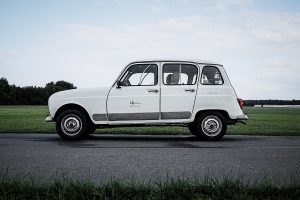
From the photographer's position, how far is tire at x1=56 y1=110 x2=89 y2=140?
9.28 metres

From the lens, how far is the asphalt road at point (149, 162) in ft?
15.4

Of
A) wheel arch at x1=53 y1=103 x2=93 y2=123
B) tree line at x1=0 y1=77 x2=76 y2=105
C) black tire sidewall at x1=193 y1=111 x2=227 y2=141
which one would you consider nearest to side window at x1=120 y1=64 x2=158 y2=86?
wheel arch at x1=53 y1=103 x2=93 y2=123

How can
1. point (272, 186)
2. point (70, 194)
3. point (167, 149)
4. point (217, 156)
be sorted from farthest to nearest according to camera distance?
point (167, 149) → point (217, 156) → point (272, 186) → point (70, 194)

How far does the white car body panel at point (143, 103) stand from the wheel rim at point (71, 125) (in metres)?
0.35

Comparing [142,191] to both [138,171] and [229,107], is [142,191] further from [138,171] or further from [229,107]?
[229,107]

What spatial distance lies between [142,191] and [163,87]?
19.7 ft

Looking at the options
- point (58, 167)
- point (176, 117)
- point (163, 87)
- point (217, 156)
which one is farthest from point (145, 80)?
point (58, 167)

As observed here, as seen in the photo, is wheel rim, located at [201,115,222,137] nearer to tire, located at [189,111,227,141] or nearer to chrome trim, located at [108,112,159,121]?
tire, located at [189,111,227,141]

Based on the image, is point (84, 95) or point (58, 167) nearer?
point (58, 167)

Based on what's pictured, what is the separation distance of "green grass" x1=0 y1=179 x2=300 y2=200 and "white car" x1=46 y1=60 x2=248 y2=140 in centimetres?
560

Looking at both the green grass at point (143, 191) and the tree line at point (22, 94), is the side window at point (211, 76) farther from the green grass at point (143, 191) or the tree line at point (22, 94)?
the tree line at point (22, 94)

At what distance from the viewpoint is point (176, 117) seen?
9.41 m

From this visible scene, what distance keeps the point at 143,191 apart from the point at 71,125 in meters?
6.06

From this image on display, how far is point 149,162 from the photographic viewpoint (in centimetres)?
573
